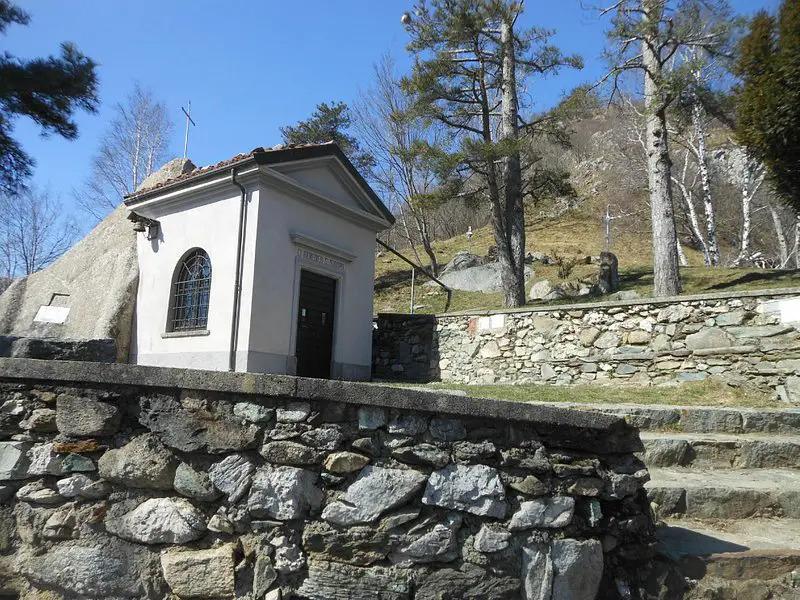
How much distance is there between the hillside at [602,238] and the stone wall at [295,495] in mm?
11396

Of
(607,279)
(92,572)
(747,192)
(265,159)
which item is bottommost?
(92,572)

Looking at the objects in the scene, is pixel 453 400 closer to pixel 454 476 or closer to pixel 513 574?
pixel 454 476

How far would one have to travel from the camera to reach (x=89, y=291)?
1095cm

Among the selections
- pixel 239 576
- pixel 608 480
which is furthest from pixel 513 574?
pixel 239 576

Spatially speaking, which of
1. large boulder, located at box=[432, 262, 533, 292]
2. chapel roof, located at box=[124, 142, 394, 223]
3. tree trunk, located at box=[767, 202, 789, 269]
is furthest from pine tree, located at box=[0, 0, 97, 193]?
tree trunk, located at box=[767, 202, 789, 269]

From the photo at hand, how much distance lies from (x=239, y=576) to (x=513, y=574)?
1.21 metres

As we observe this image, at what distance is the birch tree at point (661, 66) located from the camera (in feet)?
33.0

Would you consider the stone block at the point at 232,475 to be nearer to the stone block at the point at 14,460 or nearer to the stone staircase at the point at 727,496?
the stone block at the point at 14,460

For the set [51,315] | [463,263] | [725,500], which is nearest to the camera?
[725,500]

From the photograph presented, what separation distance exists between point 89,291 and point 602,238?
25885 millimetres

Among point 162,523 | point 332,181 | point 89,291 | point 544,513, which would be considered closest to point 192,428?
point 162,523

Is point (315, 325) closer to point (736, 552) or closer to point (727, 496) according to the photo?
point (727, 496)

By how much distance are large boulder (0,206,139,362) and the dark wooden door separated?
338 cm

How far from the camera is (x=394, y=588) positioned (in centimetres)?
220
